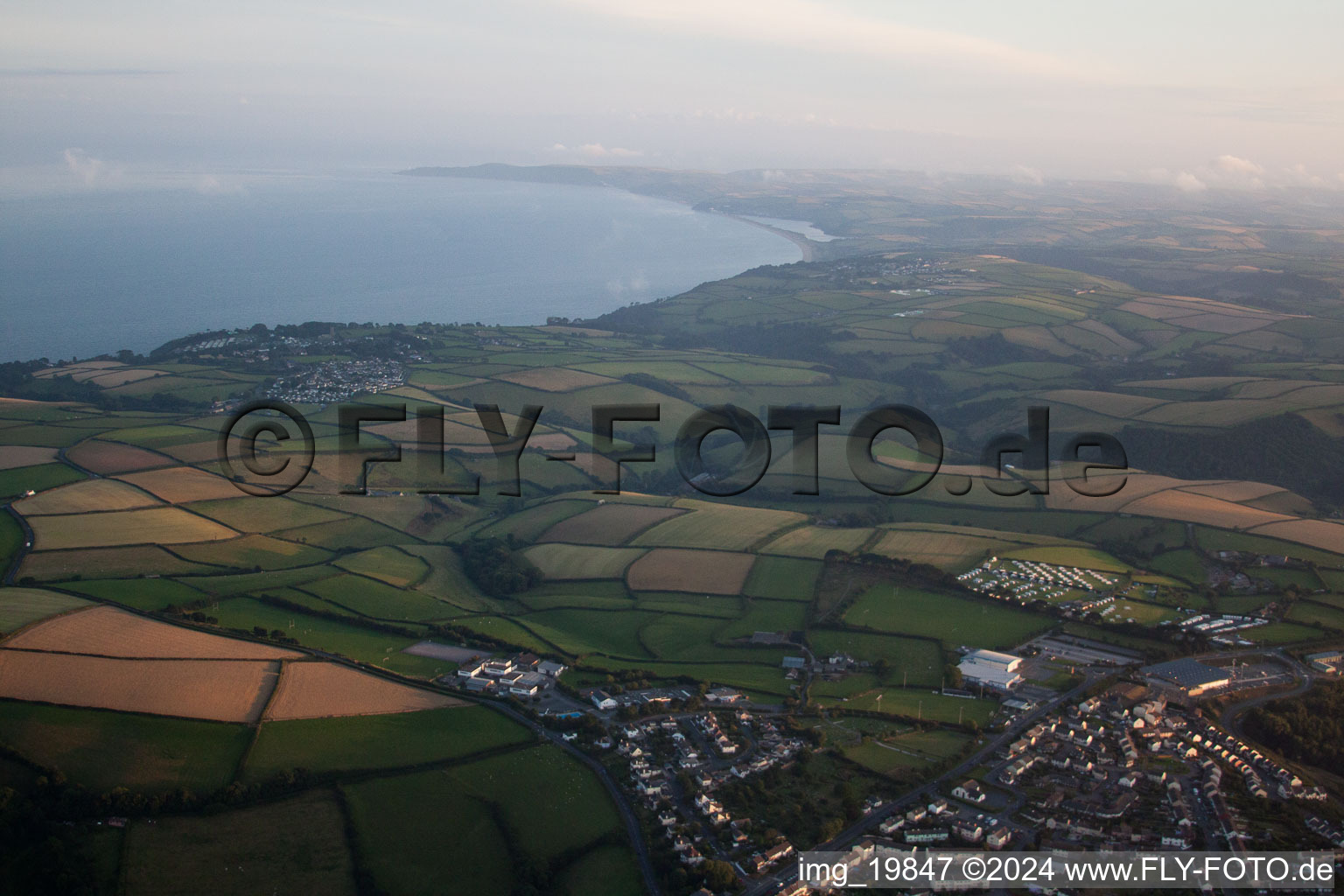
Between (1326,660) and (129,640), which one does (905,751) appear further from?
(129,640)

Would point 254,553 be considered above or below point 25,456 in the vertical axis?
below

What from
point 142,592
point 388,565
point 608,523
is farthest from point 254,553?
point 608,523

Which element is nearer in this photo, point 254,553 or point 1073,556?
point 1073,556

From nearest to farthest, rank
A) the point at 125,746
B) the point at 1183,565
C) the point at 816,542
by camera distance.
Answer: the point at 125,746 → the point at 1183,565 → the point at 816,542

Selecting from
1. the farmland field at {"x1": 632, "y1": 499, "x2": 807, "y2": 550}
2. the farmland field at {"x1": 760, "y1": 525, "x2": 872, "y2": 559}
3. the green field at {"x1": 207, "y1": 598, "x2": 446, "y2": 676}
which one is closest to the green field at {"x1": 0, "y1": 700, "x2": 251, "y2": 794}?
the green field at {"x1": 207, "y1": 598, "x2": 446, "y2": 676}

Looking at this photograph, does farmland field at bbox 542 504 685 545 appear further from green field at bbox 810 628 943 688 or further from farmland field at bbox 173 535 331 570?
green field at bbox 810 628 943 688

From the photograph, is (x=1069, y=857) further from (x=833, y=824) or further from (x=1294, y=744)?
(x=1294, y=744)

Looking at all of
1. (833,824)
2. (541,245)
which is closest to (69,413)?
(833,824)

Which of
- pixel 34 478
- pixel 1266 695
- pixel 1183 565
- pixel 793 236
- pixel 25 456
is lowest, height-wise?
pixel 1266 695
